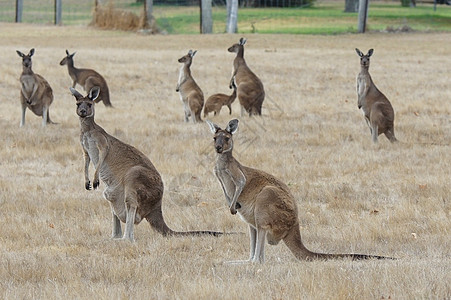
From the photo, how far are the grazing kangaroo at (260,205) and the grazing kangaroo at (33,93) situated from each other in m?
6.88

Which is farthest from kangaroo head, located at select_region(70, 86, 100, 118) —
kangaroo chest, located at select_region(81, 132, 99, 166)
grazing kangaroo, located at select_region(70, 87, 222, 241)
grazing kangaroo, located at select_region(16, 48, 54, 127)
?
grazing kangaroo, located at select_region(16, 48, 54, 127)

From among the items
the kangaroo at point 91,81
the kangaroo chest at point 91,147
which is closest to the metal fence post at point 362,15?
the kangaroo at point 91,81

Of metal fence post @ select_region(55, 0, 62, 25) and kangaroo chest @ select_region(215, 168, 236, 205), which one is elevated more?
kangaroo chest @ select_region(215, 168, 236, 205)

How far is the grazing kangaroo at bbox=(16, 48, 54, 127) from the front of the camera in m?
12.2

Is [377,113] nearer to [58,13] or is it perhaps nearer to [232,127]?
[232,127]

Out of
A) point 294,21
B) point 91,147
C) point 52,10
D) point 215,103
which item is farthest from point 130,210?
point 52,10

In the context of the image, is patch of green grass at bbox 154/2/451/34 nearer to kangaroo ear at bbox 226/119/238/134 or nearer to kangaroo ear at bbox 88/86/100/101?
kangaroo ear at bbox 88/86/100/101

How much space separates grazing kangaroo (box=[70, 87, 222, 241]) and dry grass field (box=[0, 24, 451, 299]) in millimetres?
171

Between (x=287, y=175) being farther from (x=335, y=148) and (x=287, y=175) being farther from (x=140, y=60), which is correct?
(x=140, y=60)

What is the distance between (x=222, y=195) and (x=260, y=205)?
284cm

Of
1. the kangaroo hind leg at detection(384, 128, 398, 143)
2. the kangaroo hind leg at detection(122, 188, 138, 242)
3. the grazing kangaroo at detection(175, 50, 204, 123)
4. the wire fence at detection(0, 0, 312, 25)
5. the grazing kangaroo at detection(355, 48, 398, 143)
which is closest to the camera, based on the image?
the kangaroo hind leg at detection(122, 188, 138, 242)

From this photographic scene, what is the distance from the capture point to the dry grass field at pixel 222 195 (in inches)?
196

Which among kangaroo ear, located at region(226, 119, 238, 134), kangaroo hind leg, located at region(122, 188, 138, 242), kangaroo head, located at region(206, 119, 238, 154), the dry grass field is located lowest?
the dry grass field

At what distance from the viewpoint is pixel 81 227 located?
695 centimetres
